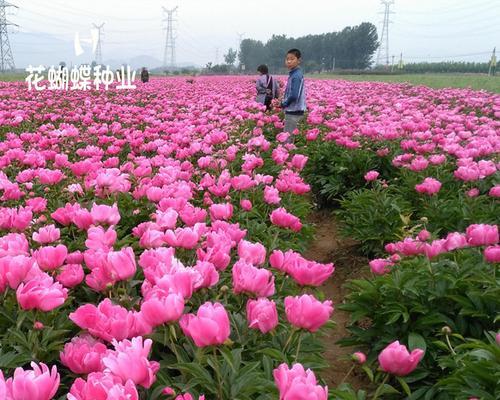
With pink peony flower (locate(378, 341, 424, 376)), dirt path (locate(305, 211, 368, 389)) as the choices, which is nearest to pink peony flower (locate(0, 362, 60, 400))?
pink peony flower (locate(378, 341, 424, 376))

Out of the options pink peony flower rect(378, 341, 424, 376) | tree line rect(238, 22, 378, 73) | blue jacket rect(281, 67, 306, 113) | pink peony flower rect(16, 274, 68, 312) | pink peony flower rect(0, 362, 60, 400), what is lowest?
pink peony flower rect(378, 341, 424, 376)

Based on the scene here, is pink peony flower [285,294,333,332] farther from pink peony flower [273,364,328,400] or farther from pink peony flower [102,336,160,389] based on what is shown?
pink peony flower [102,336,160,389]

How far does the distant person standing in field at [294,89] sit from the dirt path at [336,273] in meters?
1.88

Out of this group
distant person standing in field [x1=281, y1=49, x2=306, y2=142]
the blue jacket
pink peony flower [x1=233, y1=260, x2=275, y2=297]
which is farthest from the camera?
the blue jacket

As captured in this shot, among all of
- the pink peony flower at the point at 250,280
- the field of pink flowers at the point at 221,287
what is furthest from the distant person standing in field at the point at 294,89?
the pink peony flower at the point at 250,280

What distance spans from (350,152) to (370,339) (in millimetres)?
3778

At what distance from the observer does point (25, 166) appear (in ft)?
14.5

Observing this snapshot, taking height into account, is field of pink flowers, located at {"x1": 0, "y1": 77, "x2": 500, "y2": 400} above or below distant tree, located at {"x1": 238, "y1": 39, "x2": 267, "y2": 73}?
below

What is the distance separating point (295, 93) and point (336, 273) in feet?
11.7

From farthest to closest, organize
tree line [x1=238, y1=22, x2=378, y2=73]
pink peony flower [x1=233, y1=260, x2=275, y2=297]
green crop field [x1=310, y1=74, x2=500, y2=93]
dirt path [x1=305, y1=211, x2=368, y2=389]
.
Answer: tree line [x1=238, y1=22, x2=378, y2=73], green crop field [x1=310, y1=74, x2=500, y2=93], dirt path [x1=305, y1=211, x2=368, y2=389], pink peony flower [x1=233, y1=260, x2=275, y2=297]

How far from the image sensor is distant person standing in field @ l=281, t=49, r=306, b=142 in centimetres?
745

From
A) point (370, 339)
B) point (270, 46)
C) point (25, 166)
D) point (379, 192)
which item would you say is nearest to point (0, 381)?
point (370, 339)

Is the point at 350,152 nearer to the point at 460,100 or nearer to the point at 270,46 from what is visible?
the point at 460,100

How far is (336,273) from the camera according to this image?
5035mm
